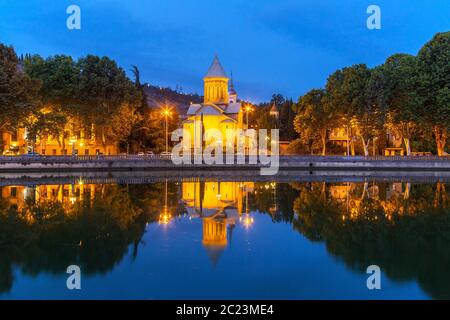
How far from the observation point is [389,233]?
717 inches

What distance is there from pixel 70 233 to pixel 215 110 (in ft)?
236

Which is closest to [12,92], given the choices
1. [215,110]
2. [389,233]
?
[389,233]

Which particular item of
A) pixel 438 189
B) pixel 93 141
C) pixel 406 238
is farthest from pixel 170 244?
pixel 93 141

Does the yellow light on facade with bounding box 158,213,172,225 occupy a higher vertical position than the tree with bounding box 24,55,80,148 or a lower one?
lower

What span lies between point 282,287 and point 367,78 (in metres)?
49.2

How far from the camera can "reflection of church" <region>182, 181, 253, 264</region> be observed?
16922 mm

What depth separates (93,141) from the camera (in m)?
70.9

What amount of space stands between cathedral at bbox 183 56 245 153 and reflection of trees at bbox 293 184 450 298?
5854 centimetres

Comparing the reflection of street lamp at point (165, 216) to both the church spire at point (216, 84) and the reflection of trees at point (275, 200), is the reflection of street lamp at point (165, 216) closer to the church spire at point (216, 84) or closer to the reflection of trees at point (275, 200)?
the reflection of trees at point (275, 200)

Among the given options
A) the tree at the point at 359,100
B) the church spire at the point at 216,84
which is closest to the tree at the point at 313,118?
the tree at the point at 359,100

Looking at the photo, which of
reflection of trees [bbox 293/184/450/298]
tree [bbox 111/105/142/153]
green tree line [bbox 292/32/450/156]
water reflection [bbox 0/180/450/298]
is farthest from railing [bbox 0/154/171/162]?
reflection of trees [bbox 293/184/450/298]

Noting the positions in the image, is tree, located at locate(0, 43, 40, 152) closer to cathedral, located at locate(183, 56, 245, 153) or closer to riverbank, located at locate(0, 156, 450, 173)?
riverbank, located at locate(0, 156, 450, 173)
